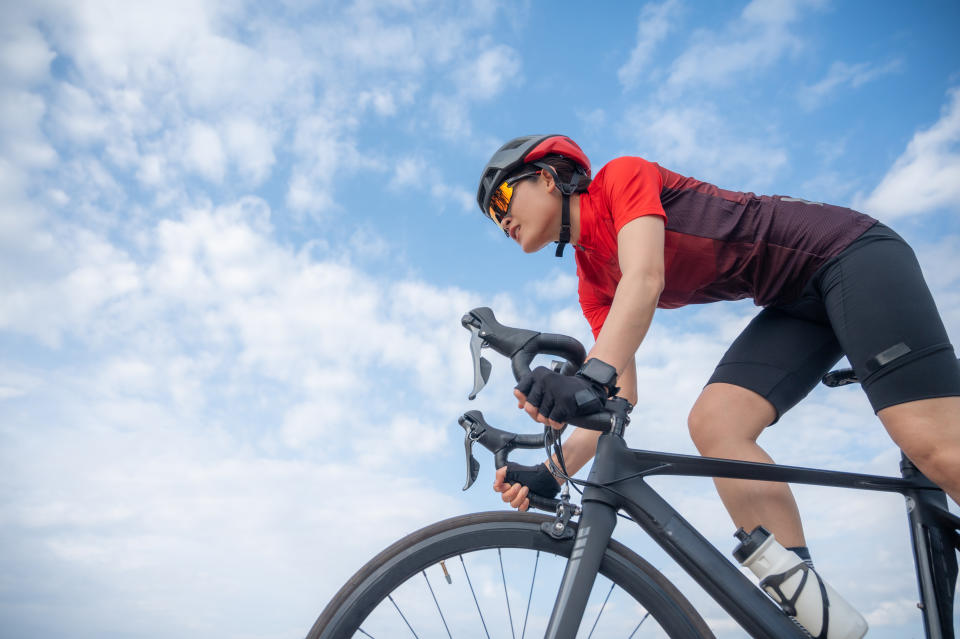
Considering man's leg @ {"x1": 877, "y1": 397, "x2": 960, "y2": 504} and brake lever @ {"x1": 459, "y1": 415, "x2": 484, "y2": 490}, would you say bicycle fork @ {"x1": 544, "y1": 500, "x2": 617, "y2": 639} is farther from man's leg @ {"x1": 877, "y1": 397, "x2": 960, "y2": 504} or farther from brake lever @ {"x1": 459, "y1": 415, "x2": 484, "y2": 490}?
man's leg @ {"x1": 877, "y1": 397, "x2": 960, "y2": 504}

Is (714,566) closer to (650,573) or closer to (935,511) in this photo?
(650,573)

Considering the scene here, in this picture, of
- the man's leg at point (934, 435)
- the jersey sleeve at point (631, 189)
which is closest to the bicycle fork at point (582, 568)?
the jersey sleeve at point (631, 189)

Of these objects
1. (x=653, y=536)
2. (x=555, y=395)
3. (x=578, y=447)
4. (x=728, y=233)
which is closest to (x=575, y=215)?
(x=728, y=233)

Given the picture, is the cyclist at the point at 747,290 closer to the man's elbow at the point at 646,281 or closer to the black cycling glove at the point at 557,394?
the man's elbow at the point at 646,281

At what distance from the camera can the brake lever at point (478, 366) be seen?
1.52 m

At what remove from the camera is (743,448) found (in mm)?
2102

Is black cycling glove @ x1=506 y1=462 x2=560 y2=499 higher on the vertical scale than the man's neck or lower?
lower

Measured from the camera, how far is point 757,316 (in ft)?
8.13

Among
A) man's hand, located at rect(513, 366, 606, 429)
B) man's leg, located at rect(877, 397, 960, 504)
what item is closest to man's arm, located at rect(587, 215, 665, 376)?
man's hand, located at rect(513, 366, 606, 429)

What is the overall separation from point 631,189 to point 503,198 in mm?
481

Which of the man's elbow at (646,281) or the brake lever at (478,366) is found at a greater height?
the man's elbow at (646,281)

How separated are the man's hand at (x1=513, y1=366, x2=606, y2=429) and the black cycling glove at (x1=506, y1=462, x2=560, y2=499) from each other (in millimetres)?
250

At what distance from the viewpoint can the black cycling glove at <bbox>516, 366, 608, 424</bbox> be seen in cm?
144

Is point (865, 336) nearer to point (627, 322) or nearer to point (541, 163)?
point (627, 322)
